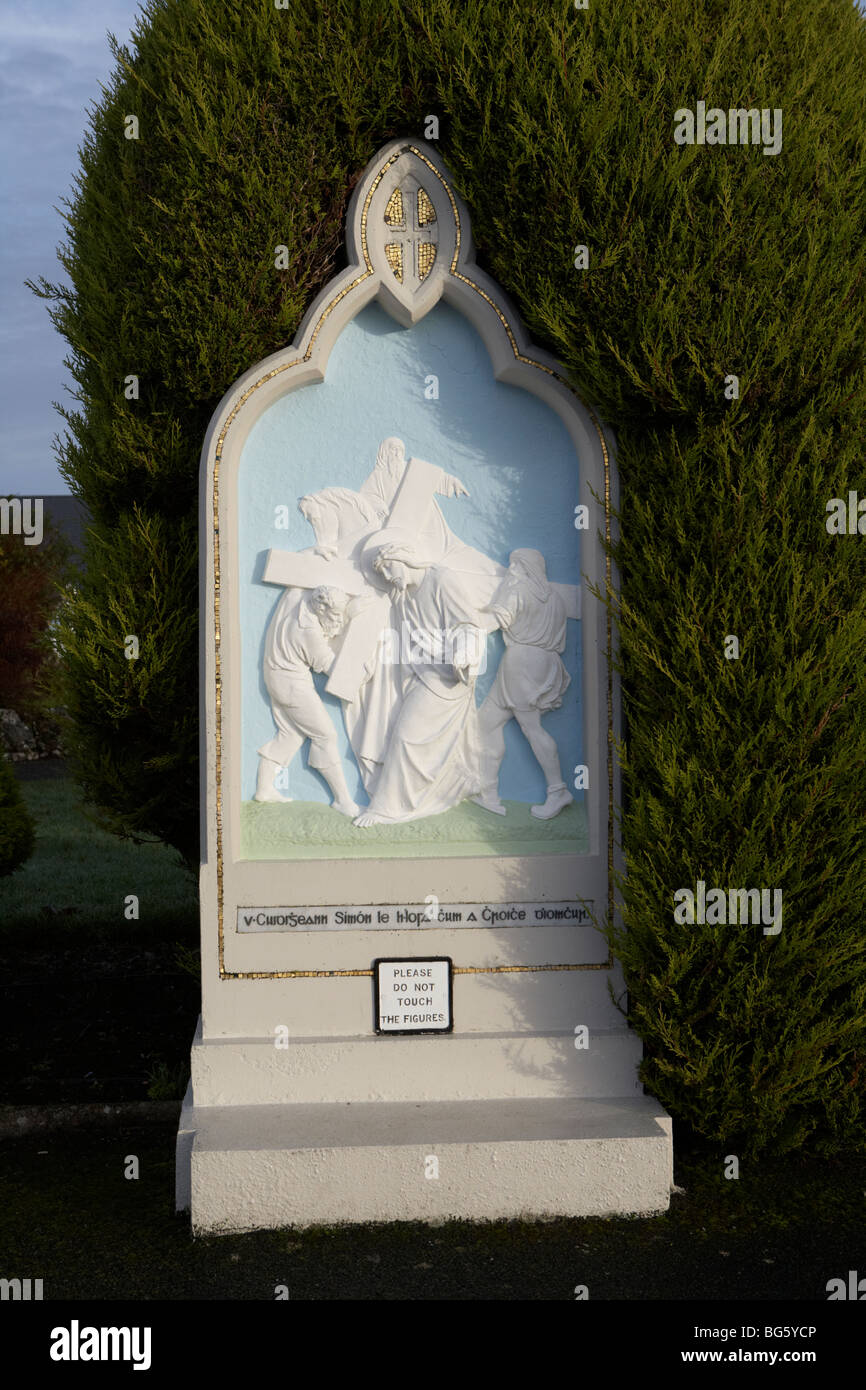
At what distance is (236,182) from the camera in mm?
4836

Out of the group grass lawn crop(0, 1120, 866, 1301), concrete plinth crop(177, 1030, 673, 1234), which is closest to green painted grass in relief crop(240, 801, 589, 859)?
concrete plinth crop(177, 1030, 673, 1234)

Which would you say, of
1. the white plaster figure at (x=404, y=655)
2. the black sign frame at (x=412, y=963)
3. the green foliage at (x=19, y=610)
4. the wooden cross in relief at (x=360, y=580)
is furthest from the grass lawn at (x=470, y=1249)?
the green foliage at (x=19, y=610)

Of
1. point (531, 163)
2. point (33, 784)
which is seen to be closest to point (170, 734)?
point (531, 163)

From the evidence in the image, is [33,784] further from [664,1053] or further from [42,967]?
[664,1053]

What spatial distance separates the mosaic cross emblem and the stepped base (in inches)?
131

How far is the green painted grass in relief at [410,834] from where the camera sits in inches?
189

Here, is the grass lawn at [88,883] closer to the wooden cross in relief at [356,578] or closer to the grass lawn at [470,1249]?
the wooden cross in relief at [356,578]

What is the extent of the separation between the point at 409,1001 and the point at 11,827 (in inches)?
175

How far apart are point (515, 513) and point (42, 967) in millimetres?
4909

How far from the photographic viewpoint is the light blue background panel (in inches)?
192

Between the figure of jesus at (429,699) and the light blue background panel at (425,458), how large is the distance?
0.39 feet

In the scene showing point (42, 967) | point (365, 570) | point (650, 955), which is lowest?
point (42, 967)

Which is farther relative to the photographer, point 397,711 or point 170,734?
point 170,734

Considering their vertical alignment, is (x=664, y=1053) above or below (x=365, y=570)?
below
